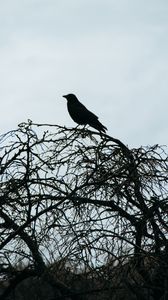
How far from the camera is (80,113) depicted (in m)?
12.8

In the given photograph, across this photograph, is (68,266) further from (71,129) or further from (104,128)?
(104,128)

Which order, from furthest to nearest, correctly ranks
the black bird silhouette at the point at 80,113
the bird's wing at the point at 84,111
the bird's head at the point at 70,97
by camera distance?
1. the bird's head at the point at 70,97
2. the bird's wing at the point at 84,111
3. the black bird silhouette at the point at 80,113

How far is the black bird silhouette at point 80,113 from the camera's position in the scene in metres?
12.1

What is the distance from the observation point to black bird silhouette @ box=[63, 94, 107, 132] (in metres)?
12.1

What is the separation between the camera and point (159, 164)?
18.0ft

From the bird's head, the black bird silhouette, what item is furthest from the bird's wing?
the bird's head

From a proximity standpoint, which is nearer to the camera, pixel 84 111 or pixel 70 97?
pixel 84 111

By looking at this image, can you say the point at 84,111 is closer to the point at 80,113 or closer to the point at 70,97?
the point at 80,113

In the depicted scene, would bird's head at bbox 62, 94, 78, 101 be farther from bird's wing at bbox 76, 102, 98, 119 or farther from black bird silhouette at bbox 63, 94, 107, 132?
bird's wing at bbox 76, 102, 98, 119

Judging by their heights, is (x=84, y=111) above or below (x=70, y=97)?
below

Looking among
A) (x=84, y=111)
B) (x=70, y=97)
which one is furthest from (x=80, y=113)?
(x=70, y=97)

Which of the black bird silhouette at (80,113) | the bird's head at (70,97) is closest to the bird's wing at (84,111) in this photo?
the black bird silhouette at (80,113)

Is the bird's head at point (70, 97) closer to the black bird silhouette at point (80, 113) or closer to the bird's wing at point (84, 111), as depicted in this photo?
the black bird silhouette at point (80, 113)

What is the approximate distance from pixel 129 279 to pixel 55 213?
75 centimetres
